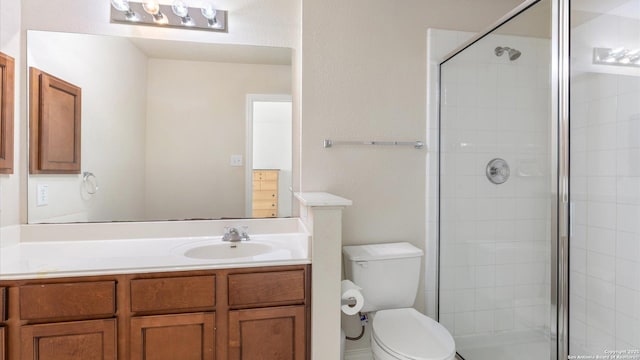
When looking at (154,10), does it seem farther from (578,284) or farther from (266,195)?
(578,284)

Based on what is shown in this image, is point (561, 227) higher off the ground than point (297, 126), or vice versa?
point (297, 126)

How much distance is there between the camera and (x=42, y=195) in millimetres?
1730

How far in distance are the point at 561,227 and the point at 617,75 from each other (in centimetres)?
83

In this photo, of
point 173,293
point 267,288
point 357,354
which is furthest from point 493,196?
point 173,293

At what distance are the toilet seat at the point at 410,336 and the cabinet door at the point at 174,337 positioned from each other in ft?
2.51

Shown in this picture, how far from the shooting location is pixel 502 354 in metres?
1.83

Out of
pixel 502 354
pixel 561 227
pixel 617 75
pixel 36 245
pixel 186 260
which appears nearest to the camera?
pixel 561 227

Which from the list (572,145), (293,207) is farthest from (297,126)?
(572,145)

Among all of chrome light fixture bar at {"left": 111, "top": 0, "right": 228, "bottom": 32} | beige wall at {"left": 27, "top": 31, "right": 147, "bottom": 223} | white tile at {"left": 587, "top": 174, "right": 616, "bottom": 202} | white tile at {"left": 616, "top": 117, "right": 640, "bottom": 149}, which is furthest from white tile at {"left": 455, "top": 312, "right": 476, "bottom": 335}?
chrome light fixture bar at {"left": 111, "top": 0, "right": 228, "bottom": 32}

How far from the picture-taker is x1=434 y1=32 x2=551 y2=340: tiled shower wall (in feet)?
5.44

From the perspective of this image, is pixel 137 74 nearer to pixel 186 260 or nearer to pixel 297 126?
pixel 297 126

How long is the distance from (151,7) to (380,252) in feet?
5.91

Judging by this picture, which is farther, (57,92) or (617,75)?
(57,92)

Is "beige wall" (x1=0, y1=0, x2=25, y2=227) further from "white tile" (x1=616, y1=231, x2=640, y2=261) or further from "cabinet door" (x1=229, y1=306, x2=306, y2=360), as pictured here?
"white tile" (x1=616, y1=231, x2=640, y2=261)
